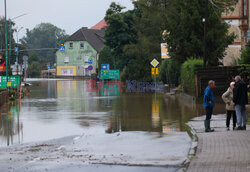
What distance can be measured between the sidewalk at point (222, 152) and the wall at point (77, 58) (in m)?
99.7

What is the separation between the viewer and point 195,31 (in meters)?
33.8

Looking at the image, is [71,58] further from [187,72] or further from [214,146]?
[214,146]

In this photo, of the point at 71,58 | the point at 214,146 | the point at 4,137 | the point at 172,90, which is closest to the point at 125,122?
the point at 4,137

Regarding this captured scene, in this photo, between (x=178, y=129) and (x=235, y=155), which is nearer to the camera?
(x=235, y=155)

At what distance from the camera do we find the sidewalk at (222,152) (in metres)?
8.77

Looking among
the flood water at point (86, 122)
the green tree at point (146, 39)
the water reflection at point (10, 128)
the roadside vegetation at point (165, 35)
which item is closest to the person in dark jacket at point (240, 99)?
the flood water at point (86, 122)

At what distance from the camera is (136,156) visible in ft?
35.2

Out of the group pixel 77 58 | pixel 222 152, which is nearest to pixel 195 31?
pixel 222 152

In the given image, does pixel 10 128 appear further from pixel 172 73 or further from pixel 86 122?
pixel 172 73

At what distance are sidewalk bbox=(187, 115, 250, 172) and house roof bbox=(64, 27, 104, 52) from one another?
328 ft

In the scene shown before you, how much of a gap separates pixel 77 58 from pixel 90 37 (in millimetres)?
6262

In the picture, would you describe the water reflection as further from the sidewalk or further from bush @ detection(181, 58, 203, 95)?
bush @ detection(181, 58, 203, 95)

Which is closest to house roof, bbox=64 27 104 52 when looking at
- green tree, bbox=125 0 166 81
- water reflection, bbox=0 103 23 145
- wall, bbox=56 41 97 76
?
wall, bbox=56 41 97 76

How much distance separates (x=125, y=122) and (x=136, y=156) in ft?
25.7
